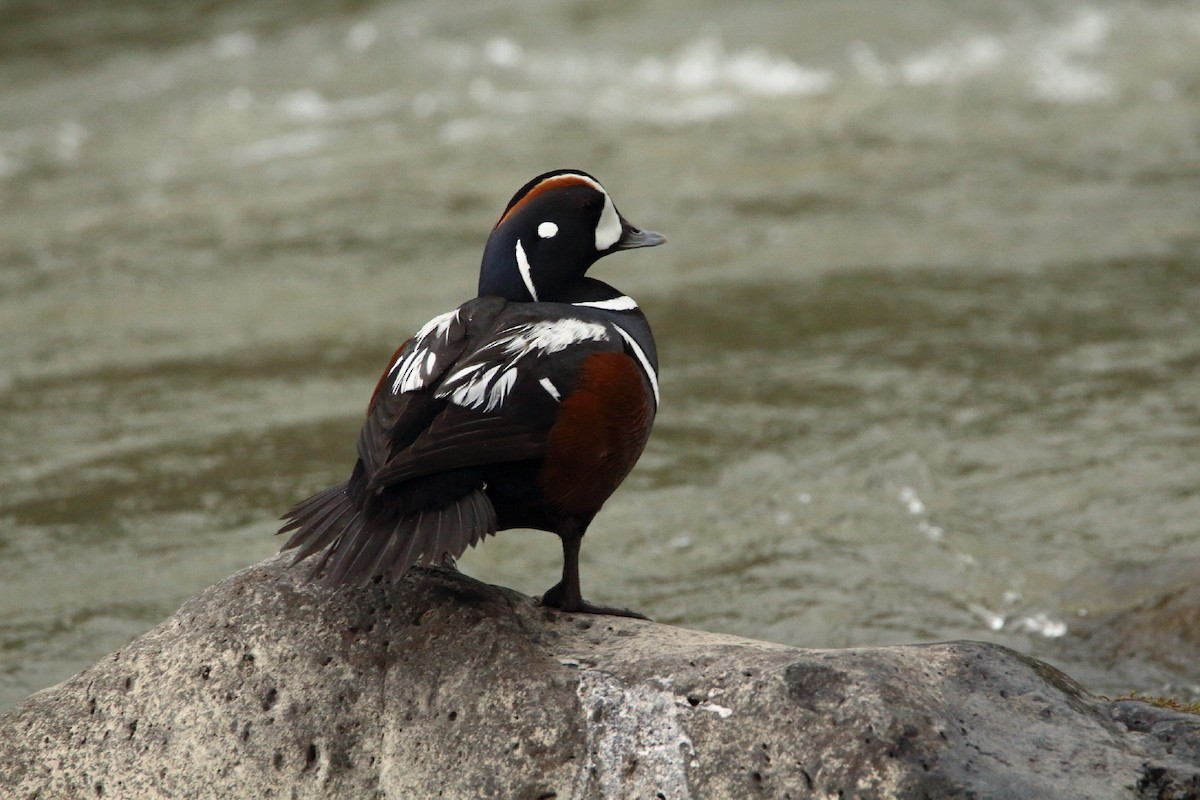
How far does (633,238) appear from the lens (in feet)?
13.7

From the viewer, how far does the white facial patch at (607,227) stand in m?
3.98

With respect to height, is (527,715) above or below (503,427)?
below

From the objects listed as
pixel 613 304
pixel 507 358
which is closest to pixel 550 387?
pixel 507 358

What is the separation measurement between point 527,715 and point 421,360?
955 millimetres

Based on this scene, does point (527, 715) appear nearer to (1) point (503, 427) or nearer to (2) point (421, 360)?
(1) point (503, 427)

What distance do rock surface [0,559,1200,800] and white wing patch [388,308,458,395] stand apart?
0.50 metres

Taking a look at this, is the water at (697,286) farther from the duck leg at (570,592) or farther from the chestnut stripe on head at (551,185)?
the chestnut stripe on head at (551,185)

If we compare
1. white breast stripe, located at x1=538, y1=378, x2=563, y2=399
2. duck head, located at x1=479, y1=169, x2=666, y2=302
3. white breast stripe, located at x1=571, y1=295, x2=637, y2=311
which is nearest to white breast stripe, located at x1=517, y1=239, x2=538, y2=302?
duck head, located at x1=479, y1=169, x2=666, y2=302

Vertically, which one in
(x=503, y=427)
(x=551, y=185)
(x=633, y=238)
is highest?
(x=551, y=185)

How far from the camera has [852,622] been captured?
554 cm

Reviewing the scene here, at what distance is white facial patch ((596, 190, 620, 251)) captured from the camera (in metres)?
3.98

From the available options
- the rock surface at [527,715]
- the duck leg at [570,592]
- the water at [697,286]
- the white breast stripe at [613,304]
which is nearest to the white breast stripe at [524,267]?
the white breast stripe at [613,304]

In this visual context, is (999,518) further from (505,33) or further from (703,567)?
(505,33)

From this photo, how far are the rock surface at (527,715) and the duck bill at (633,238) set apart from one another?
106 cm
